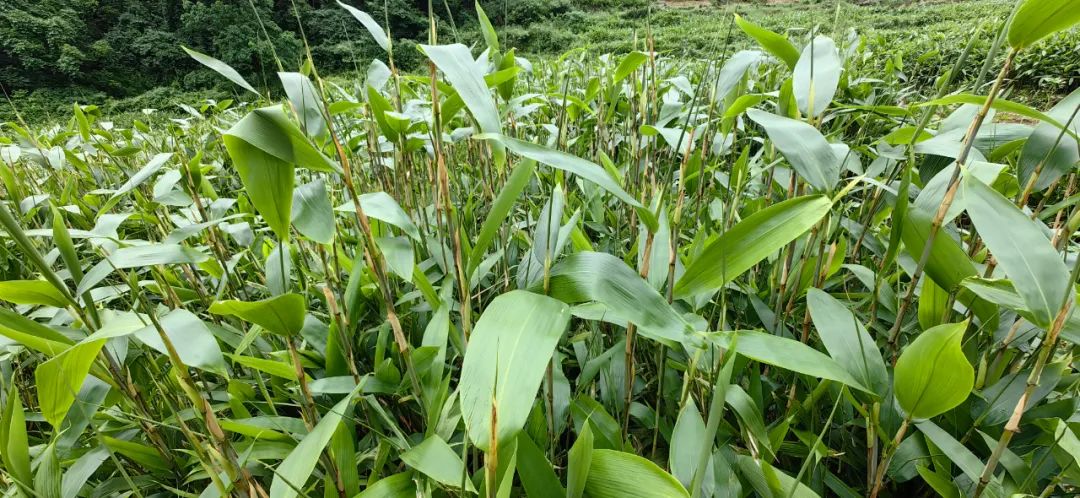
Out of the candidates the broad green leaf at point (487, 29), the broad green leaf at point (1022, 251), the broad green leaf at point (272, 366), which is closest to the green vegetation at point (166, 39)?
the broad green leaf at point (487, 29)

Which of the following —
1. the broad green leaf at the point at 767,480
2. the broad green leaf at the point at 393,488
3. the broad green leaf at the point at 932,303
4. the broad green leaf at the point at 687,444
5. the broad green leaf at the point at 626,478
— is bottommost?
the broad green leaf at the point at 393,488

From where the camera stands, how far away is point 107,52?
9039 millimetres

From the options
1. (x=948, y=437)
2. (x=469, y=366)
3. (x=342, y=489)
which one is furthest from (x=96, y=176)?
(x=948, y=437)

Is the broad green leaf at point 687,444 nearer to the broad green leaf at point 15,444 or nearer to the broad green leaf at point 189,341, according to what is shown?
the broad green leaf at point 189,341

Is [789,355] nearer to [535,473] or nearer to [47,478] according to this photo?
[535,473]

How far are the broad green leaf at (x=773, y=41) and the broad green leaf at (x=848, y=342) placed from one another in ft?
0.88

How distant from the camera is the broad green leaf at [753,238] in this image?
31cm

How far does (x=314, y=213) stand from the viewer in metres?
0.35

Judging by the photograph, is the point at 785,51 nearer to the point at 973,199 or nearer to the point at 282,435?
the point at 973,199

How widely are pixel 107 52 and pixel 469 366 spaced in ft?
42.5

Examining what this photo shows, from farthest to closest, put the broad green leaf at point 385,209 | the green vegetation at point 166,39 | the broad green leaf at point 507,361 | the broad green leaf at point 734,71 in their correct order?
the green vegetation at point 166,39
the broad green leaf at point 734,71
the broad green leaf at point 385,209
the broad green leaf at point 507,361

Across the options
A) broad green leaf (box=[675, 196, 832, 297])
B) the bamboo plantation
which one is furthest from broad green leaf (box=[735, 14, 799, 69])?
broad green leaf (box=[675, 196, 832, 297])

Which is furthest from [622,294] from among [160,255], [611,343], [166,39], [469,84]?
[166,39]

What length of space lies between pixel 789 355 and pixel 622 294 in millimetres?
120
